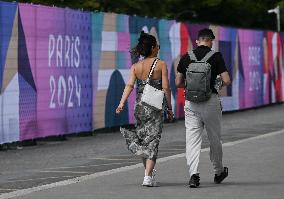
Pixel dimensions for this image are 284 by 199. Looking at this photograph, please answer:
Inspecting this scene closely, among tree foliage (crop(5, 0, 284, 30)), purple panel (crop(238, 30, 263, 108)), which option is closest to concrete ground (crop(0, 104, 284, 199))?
purple panel (crop(238, 30, 263, 108))

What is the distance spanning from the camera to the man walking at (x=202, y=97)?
11.0 metres

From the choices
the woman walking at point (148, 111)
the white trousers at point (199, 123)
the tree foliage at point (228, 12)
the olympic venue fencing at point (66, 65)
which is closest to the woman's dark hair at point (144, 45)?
the woman walking at point (148, 111)

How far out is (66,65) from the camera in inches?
763

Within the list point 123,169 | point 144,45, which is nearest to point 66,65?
point 123,169

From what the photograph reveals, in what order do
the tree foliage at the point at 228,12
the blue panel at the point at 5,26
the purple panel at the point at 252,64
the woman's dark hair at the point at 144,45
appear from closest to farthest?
the woman's dark hair at the point at 144,45
the blue panel at the point at 5,26
the purple panel at the point at 252,64
the tree foliage at the point at 228,12

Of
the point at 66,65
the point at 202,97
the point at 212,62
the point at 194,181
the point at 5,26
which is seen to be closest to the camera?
the point at 194,181

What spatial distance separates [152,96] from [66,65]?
27.3 ft

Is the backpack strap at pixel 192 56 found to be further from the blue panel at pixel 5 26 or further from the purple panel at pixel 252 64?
the purple panel at pixel 252 64

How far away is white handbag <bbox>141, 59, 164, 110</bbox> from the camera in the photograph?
1119cm

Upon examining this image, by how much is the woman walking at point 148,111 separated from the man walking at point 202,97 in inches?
8.4

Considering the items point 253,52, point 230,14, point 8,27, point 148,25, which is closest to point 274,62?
point 253,52

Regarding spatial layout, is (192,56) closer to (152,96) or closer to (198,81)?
(198,81)

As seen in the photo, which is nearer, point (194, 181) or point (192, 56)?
point (194, 181)

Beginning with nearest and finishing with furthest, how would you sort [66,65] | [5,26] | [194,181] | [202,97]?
[194,181] → [202,97] → [5,26] → [66,65]
